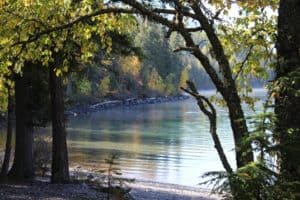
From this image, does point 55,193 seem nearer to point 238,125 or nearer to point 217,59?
point 217,59

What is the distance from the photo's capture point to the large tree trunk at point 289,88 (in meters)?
3.55

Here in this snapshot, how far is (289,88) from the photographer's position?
3.67 metres

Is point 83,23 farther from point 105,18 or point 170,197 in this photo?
point 170,197

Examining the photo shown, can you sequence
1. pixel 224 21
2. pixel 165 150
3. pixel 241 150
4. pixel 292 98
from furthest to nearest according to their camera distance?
pixel 165 150 → pixel 224 21 → pixel 292 98 → pixel 241 150

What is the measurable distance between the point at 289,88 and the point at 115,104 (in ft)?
337

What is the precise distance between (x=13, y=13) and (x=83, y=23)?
2.48 feet

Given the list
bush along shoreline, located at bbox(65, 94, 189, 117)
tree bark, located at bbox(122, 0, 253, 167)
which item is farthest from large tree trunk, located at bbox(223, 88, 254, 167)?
bush along shoreline, located at bbox(65, 94, 189, 117)

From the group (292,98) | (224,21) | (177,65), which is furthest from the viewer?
(177,65)

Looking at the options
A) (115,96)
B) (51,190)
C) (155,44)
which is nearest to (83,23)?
(51,190)

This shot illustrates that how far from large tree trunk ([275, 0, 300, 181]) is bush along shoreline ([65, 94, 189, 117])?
65141 mm

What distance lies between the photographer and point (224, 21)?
592 cm

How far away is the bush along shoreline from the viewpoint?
3332 inches

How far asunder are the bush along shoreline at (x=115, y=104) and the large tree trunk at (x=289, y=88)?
214 ft

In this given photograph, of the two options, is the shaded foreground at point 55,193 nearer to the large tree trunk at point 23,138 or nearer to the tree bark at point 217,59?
the large tree trunk at point 23,138
